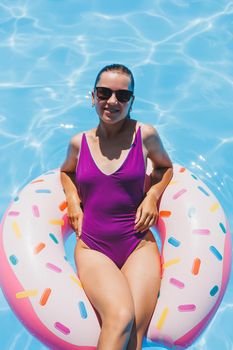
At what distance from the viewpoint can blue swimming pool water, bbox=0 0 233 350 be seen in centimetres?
472

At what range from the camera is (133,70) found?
568 cm

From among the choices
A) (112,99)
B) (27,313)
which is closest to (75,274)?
(27,313)

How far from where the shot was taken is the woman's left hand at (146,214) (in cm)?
312

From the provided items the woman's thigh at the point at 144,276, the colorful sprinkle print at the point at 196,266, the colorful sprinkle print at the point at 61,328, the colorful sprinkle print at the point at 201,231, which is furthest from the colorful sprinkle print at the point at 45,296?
the colorful sprinkle print at the point at 201,231

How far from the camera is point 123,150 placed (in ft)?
10.4

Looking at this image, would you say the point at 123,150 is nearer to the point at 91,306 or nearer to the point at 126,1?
the point at 91,306

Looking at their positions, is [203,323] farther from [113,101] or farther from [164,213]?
[113,101]

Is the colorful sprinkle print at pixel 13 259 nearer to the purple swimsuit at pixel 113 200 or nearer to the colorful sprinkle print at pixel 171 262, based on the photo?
the purple swimsuit at pixel 113 200

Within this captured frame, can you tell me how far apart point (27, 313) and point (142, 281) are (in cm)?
66

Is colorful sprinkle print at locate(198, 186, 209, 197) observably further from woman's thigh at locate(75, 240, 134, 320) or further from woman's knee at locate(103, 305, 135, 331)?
woman's knee at locate(103, 305, 135, 331)

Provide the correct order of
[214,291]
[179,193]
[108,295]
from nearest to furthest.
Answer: [108,295] → [214,291] → [179,193]

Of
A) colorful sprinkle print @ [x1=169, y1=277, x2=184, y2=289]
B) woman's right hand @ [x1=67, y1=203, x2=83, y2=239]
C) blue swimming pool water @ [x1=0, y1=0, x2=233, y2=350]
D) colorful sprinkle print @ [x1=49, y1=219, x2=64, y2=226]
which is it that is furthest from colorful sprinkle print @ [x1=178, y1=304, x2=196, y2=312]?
blue swimming pool water @ [x1=0, y1=0, x2=233, y2=350]

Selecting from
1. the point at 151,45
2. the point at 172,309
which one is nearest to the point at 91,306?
the point at 172,309

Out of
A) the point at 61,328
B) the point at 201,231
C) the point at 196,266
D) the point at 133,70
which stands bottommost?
the point at 61,328
